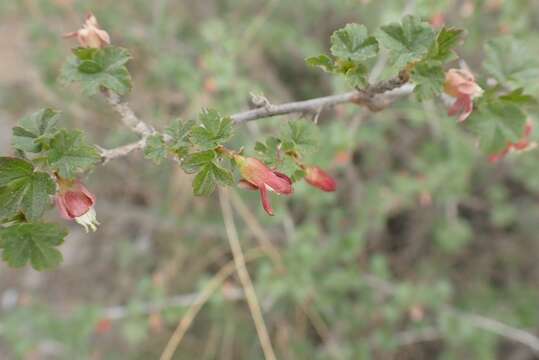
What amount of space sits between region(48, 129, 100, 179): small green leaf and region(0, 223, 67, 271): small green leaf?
0.11 m

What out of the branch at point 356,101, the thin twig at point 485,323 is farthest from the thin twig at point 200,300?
the branch at point 356,101

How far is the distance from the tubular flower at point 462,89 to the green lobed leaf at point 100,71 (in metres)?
→ 0.59

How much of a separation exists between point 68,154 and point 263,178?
0.31 m

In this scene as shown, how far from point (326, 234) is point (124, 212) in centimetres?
109

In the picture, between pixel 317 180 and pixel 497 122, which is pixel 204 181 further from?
pixel 497 122

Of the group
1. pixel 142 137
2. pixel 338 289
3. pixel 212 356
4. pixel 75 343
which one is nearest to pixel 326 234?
pixel 338 289

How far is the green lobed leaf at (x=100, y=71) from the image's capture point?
102cm

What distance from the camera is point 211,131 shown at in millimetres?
898

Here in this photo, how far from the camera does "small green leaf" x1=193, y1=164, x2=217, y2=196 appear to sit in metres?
0.90

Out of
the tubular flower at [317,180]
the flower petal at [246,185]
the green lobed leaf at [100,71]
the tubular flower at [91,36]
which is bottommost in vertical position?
the flower petal at [246,185]

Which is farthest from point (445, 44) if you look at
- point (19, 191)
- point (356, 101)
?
point (19, 191)

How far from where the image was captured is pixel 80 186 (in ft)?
3.13

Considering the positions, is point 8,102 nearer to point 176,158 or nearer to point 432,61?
point 176,158

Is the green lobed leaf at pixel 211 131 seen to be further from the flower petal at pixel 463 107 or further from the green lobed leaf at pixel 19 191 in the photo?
the flower petal at pixel 463 107
